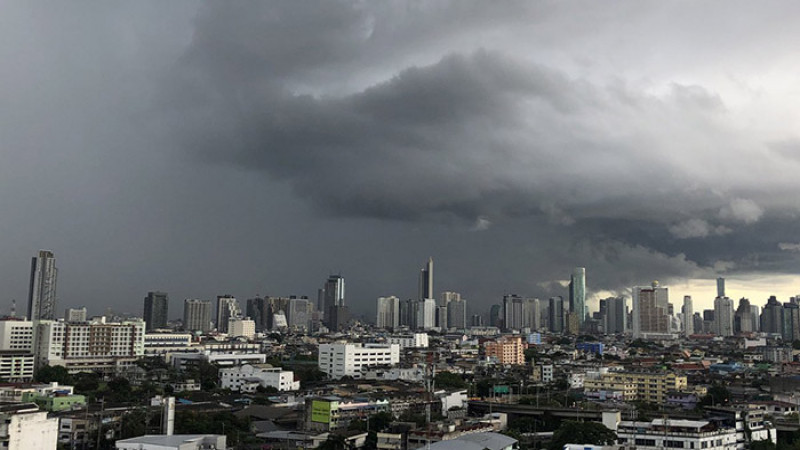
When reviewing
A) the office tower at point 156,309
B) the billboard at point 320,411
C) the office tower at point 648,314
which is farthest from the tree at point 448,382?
the office tower at point 648,314

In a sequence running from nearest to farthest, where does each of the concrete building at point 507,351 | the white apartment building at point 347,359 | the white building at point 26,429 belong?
the white building at point 26,429, the white apartment building at point 347,359, the concrete building at point 507,351

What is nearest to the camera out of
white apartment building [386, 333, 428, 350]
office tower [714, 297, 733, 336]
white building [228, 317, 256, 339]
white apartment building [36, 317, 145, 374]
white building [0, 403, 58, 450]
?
white building [0, 403, 58, 450]

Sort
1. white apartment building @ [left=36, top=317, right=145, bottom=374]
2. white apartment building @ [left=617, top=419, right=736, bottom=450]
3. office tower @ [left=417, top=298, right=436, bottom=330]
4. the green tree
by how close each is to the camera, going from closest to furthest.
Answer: white apartment building @ [left=617, top=419, right=736, bottom=450] < the green tree < white apartment building @ [left=36, top=317, right=145, bottom=374] < office tower @ [left=417, top=298, right=436, bottom=330]

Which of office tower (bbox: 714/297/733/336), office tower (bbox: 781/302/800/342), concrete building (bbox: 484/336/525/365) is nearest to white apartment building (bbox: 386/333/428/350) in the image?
concrete building (bbox: 484/336/525/365)

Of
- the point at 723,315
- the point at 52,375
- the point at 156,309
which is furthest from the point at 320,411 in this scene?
the point at 723,315

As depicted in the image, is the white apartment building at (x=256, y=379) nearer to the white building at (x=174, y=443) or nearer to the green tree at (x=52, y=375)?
the green tree at (x=52, y=375)

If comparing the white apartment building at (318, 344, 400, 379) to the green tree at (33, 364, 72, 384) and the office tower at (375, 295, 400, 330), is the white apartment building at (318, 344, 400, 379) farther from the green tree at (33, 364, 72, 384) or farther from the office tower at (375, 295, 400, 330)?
the office tower at (375, 295, 400, 330)

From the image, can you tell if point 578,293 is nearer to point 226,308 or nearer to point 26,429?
point 226,308
